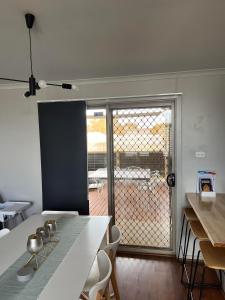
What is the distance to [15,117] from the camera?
3.23 metres

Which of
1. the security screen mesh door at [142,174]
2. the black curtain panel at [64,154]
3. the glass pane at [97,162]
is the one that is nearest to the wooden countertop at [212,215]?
the security screen mesh door at [142,174]

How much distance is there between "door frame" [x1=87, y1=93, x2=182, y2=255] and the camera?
9.18 feet

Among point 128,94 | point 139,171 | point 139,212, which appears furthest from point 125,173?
point 128,94

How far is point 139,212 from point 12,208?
1761 mm

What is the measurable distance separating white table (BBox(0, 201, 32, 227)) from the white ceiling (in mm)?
1746

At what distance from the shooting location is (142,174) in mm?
3070

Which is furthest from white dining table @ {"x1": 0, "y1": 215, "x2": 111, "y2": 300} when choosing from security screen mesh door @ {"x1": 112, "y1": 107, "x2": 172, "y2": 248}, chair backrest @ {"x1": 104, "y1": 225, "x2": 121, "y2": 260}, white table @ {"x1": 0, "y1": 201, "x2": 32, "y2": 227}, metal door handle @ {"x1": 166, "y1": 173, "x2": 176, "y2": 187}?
metal door handle @ {"x1": 166, "y1": 173, "x2": 176, "y2": 187}

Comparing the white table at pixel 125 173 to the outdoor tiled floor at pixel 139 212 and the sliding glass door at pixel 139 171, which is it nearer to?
the sliding glass door at pixel 139 171

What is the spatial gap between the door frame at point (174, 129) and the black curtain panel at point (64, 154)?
33 centimetres

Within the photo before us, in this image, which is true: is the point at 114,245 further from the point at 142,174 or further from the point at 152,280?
the point at 142,174

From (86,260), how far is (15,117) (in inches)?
96.3

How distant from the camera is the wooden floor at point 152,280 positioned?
7.35 feet

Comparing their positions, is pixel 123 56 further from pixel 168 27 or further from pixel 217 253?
pixel 217 253

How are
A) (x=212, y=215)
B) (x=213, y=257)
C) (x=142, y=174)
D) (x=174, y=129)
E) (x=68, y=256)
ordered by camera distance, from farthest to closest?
(x=142, y=174) → (x=174, y=129) → (x=212, y=215) → (x=213, y=257) → (x=68, y=256)
